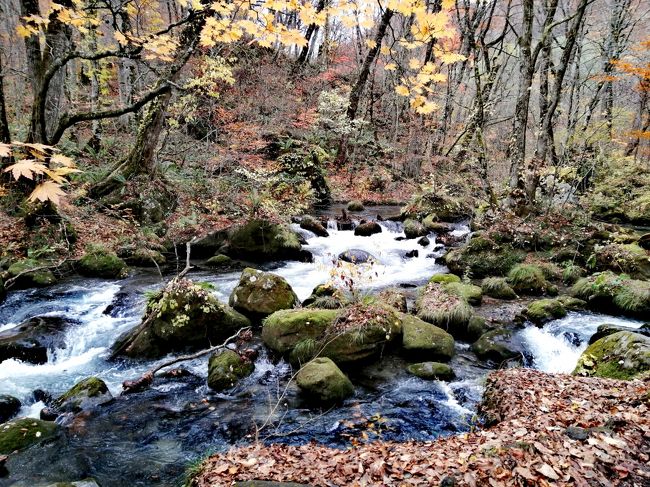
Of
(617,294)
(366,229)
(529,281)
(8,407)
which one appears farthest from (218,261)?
(617,294)

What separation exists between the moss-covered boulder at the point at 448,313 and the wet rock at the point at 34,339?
7256mm

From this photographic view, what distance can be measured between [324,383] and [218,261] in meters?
7.13

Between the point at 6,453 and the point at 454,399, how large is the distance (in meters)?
6.04

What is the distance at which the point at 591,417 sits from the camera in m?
4.14

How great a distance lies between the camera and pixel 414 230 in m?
15.8

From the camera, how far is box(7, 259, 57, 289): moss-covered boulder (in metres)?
9.51

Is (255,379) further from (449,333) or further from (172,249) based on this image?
(172,249)

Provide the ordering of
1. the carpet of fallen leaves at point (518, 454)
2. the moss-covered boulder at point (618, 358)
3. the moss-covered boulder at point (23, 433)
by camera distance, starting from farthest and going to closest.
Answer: the moss-covered boulder at point (618, 358)
the moss-covered boulder at point (23, 433)
the carpet of fallen leaves at point (518, 454)

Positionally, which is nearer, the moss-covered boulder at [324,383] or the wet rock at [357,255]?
the moss-covered boulder at [324,383]

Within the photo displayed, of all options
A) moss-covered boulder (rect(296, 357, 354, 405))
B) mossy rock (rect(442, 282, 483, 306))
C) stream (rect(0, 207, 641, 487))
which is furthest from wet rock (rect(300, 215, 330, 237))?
moss-covered boulder (rect(296, 357, 354, 405))

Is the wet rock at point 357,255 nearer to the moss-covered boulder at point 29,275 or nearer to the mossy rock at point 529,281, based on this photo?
the mossy rock at point 529,281

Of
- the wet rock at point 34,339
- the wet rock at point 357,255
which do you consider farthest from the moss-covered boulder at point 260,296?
the wet rock at point 357,255

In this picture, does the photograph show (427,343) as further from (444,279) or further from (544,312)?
(444,279)

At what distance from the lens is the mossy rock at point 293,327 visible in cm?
732
